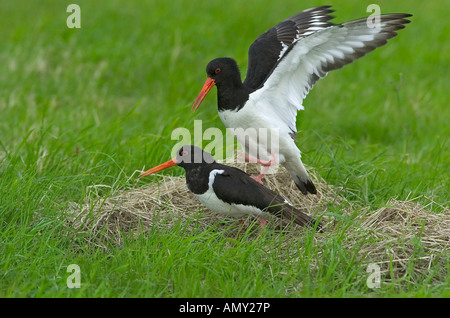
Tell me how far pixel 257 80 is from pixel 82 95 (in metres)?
4.13

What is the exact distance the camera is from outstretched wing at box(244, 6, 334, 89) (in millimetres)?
5965

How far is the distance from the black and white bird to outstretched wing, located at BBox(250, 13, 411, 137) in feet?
2.49

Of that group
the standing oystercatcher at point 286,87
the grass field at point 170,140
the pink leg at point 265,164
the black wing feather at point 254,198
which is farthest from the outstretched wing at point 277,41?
the black wing feather at point 254,198

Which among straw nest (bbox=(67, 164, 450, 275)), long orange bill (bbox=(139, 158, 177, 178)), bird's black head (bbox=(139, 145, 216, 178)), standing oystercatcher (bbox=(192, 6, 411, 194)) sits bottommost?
straw nest (bbox=(67, 164, 450, 275))

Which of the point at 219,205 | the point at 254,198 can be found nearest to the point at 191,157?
the point at 219,205

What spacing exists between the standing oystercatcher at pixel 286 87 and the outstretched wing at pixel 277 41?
0.29 metres

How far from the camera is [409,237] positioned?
4.54 meters

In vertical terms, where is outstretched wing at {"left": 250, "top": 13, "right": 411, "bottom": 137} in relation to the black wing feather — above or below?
above

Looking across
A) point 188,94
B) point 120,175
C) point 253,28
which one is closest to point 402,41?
point 253,28

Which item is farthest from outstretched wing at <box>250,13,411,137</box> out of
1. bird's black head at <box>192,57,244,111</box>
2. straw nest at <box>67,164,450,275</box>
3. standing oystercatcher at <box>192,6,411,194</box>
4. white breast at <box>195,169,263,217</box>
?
white breast at <box>195,169,263,217</box>

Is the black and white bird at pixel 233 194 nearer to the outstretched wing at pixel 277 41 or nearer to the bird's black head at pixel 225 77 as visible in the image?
the bird's black head at pixel 225 77

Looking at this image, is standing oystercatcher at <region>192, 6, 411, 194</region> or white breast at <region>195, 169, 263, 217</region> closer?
white breast at <region>195, 169, 263, 217</region>

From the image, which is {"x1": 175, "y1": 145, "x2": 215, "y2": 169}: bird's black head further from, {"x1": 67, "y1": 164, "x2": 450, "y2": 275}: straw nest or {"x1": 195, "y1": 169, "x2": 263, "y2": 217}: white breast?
{"x1": 67, "y1": 164, "x2": 450, "y2": 275}: straw nest

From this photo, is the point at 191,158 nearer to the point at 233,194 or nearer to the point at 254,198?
the point at 233,194
